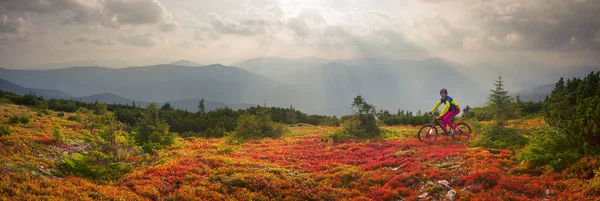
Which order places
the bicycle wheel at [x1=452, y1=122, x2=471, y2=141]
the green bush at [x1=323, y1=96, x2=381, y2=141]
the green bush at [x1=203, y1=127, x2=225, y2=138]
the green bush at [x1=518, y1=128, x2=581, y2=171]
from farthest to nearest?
the green bush at [x1=203, y1=127, x2=225, y2=138]
the green bush at [x1=323, y1=96, x2=381, y2=141]
the bicycle wheel at [x1=452, y1=122, x2=471, y2=141]
the green bush at [x1=518, y1=128, x2=581, y2=171]

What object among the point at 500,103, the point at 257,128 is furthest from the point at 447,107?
the point at 257,128

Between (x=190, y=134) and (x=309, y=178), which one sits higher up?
(x=190, y=134)

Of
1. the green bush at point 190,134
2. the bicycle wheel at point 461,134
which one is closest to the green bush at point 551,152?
the bicycle wheel at point 461,134

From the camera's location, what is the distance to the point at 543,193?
9406 mm

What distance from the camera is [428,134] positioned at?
19.0 meters

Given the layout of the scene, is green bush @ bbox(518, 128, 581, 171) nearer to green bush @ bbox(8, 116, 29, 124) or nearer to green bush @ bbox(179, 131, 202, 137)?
green bush @ bbox(179, 131, 202, 137)

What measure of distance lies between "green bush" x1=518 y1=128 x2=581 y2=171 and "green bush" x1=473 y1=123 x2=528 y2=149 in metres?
2.84

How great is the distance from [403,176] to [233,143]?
1550 centimetres

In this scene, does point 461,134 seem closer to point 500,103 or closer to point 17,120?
point 500,103

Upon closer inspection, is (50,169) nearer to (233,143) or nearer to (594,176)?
(233,143)

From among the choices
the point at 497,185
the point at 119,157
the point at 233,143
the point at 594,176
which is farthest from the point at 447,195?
the point at 233,143

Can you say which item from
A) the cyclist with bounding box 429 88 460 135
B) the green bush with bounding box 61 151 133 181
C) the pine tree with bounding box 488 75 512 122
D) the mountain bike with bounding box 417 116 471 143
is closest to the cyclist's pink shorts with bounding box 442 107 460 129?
the cyclist with bounding box 429 88 460 135

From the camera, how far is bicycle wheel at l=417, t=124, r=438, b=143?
61.7 feet

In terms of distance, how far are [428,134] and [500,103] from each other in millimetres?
4253
